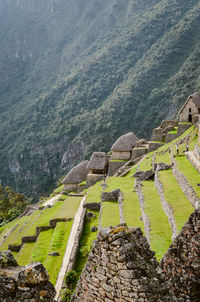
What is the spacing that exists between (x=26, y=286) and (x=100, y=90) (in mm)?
92266

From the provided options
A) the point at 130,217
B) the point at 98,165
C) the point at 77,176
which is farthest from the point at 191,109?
the point at 130,217

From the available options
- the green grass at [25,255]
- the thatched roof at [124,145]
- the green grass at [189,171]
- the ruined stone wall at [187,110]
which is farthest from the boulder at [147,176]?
the ruined stone wall at [187,110]

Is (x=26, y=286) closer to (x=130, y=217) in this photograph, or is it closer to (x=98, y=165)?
(x=130, y=217)

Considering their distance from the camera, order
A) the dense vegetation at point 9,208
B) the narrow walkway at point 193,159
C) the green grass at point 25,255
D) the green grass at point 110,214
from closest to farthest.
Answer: the green grass at point 110,214 → the green grass at point 25,255 → the narrow walkway at point 193,159 → the dense vegetation at point 9,208

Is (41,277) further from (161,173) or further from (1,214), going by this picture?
(1,214)

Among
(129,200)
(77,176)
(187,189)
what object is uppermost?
(187,189)

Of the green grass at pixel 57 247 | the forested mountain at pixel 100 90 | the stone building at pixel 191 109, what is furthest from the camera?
the forested mountain at pixel 100 90

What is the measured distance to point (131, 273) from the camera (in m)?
3.14

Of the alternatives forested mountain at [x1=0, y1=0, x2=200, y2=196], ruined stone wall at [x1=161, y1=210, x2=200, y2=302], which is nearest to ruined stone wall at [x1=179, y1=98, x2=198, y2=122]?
ruined stone wall at [x1=161, y1=210, x2=200, y2=302]

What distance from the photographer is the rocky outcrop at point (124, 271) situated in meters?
3.15

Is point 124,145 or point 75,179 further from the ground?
point 124,145

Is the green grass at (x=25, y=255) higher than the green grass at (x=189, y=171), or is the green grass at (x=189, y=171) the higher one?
the green grass at (x=189, y=171)

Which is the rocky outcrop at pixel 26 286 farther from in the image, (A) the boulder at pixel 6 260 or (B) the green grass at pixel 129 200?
(B) the green grass at pixel 129 200

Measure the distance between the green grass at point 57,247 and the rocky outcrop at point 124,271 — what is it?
27.4 feet
